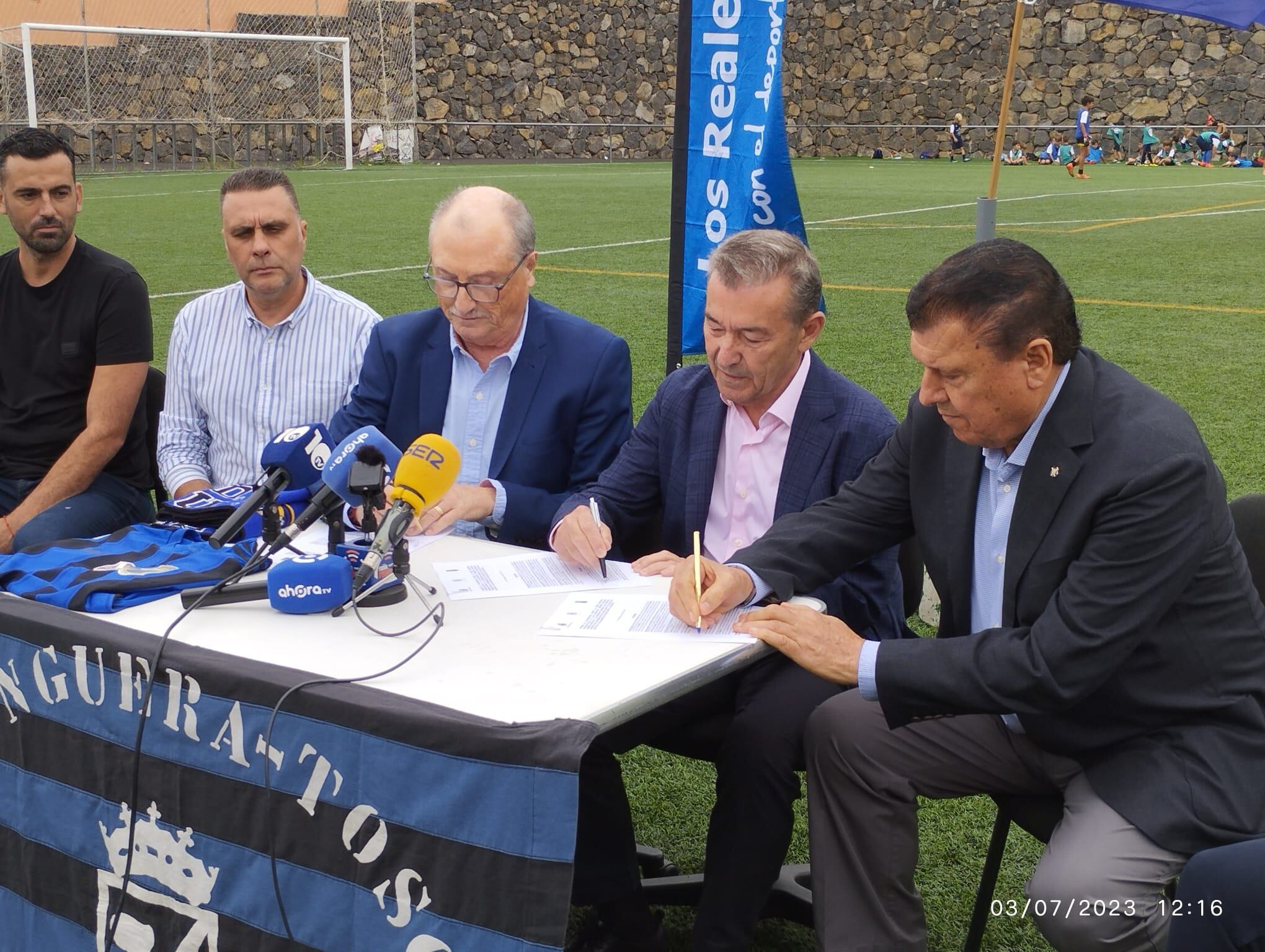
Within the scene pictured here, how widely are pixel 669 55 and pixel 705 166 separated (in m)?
32.6

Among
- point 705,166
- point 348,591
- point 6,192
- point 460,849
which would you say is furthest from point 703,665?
point 6,192

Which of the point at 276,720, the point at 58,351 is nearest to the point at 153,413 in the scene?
the point at 58,351

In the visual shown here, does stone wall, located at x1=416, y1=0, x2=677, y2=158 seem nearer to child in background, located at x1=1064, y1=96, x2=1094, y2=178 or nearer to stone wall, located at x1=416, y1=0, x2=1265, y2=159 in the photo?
stone wall, located at x1=416, y1=0, x2=1265, y2=159

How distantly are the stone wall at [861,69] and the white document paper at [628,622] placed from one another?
30.9 metres

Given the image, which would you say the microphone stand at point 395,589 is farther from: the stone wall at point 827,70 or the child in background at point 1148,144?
the child in background at point 1148,144

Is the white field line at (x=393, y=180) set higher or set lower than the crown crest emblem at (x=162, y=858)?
lower

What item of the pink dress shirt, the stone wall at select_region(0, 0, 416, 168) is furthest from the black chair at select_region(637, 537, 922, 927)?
the stone wall at select_region(0, 0, 416, 168)

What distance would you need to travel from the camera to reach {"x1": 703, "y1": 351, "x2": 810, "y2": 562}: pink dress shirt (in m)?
2.85

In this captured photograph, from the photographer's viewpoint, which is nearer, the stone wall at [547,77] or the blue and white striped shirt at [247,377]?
the blue and white striped shirt at [247,377]

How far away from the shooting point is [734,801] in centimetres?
241

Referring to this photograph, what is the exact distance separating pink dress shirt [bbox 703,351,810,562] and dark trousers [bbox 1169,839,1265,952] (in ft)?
3.79

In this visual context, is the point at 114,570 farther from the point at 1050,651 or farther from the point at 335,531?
the point at 1050,651

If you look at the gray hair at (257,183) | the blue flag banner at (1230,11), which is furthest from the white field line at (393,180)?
the gray hair at (257,183)

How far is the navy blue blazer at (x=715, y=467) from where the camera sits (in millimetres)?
2793
